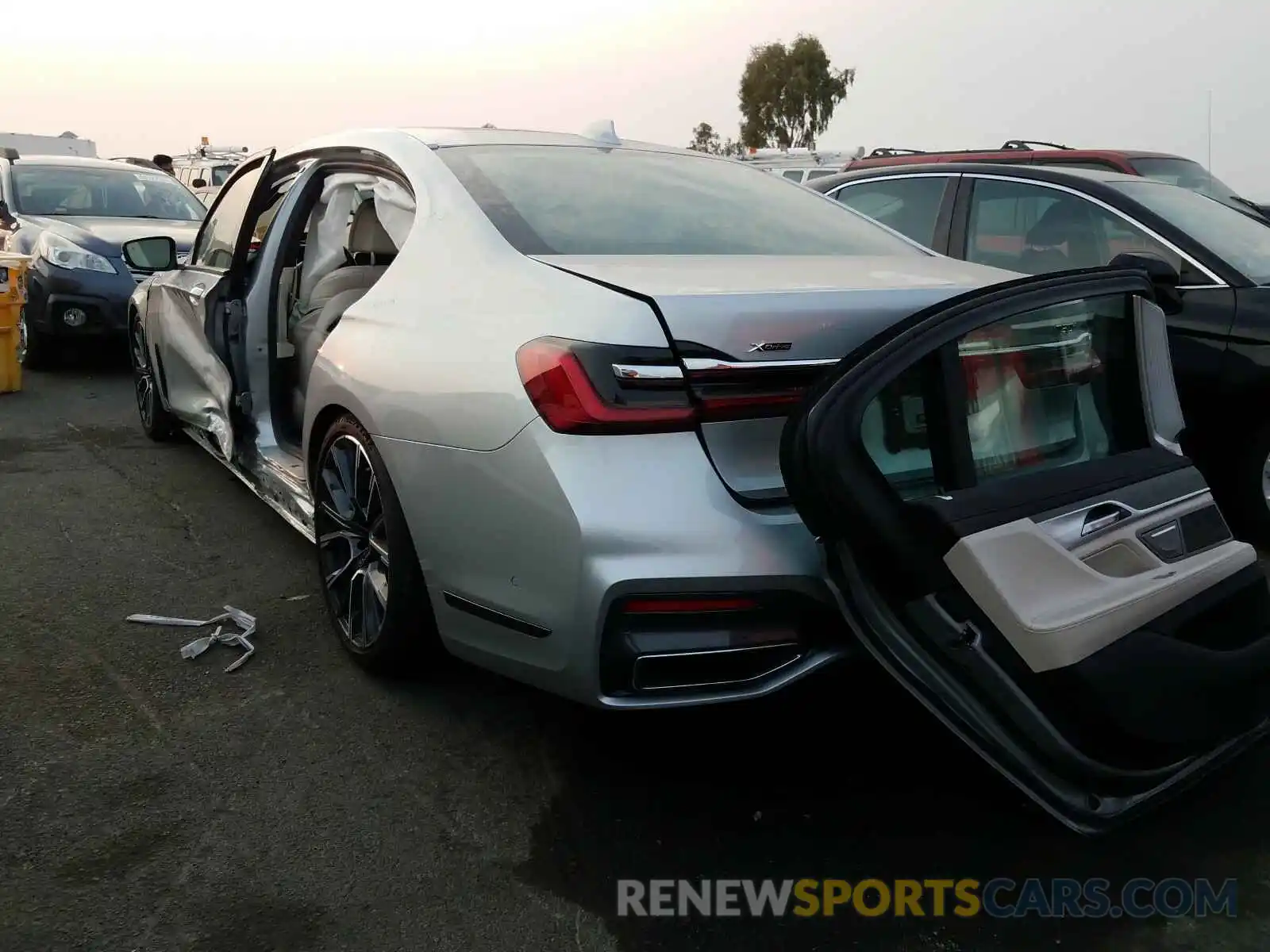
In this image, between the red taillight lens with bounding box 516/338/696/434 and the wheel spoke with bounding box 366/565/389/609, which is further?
the wheel spoke with bounding box 366/565/389/609

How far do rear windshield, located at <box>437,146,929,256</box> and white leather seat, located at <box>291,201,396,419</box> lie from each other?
2.51ft

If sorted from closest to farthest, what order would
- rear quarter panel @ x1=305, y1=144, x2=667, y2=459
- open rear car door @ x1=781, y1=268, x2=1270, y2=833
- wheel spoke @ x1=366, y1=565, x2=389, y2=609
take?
open rear car door @ x1=781, y1=268, x2=1270, y2=833 → rear quarter panel @ x1=305, y1=144, x2=667, y2=459 → wheel spoke @ x1=366, y1=565, x2=389, y2=609

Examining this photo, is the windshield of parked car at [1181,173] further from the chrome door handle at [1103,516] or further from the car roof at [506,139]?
the chrome door handle at [1103,516]

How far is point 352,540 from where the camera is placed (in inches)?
125

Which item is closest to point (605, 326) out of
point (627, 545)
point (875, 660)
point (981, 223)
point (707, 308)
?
point (707, 308)

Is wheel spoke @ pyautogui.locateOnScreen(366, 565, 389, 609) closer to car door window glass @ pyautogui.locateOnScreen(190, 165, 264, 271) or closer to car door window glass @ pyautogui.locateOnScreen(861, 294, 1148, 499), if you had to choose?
car door window glass @ pyautogui.locateOnScreen(861, 294, 1148, 499)

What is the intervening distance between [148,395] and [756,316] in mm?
4731

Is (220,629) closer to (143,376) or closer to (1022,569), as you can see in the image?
(1022,569)

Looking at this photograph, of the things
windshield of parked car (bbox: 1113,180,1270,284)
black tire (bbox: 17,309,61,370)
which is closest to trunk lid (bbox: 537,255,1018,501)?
windshield of parked car (bbox: 1113,180,1270,284)

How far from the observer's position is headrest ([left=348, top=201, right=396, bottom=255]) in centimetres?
386

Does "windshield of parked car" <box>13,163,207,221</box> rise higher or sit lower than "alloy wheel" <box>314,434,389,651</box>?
higher

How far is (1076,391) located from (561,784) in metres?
1.53

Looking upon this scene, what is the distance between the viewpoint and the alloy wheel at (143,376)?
5.88 metres

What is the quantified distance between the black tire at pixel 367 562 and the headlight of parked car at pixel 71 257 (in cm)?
575
